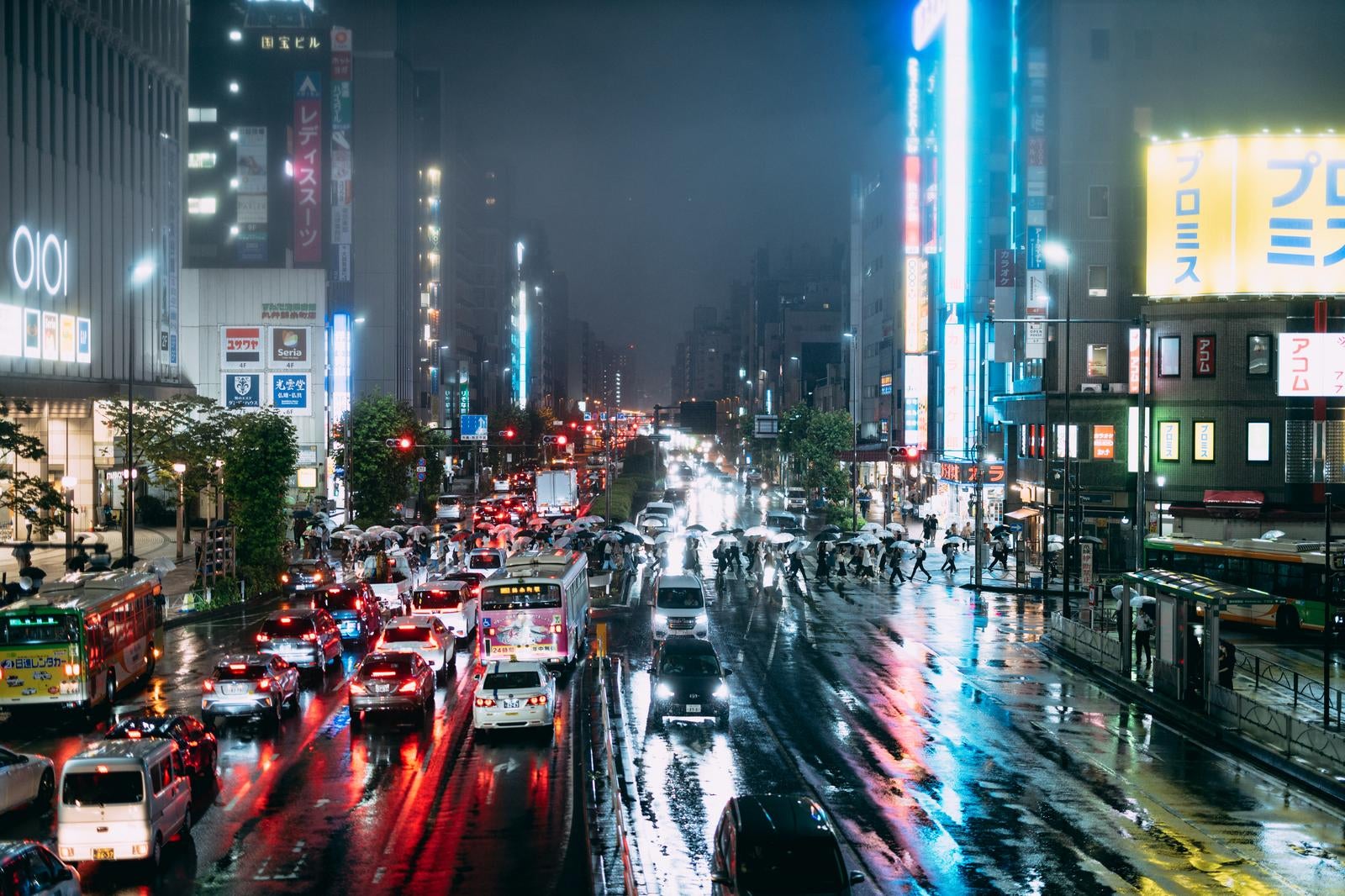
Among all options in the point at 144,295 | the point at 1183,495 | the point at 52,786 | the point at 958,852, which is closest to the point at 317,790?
the point at 52,786

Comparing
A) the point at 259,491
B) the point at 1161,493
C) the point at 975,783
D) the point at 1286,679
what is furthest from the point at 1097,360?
the point at 975,783

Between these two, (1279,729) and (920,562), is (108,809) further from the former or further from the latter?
(920,562)

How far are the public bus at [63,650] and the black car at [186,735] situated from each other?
6.04 meters

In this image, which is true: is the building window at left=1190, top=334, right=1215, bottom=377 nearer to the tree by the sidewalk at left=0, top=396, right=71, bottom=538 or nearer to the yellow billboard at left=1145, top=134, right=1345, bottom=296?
the yellow billboard at left=1145, top=134, right=1345, bottom=296

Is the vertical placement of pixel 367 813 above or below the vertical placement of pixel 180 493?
below

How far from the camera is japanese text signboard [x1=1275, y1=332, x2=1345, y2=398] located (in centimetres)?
3650

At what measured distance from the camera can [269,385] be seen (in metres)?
83.6

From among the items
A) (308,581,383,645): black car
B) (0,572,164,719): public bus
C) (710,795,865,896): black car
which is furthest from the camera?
(308,581,383,645): black car

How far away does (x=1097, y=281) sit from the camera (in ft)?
188

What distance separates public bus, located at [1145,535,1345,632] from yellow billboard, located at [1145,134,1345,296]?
40.2 ft

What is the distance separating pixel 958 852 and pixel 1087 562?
31.3 metres

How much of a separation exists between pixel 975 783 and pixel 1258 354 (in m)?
36.5

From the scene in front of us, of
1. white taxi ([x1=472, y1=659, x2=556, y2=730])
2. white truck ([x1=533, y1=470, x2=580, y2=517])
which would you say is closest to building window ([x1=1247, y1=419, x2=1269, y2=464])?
white taxi ([x1=472, y1=659, x2=556, y2=730])

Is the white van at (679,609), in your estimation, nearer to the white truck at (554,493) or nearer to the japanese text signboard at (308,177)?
the white truck at (554,493)
